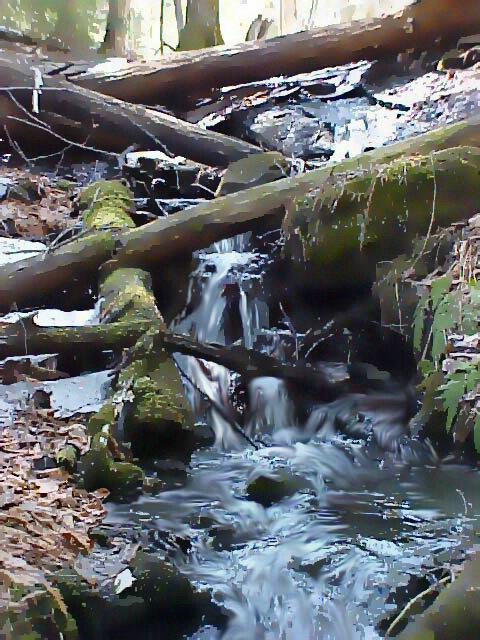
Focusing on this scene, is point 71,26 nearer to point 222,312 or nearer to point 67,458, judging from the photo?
point 222,312

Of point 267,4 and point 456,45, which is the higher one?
point 267,4

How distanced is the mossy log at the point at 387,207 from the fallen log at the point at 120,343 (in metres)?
0.96

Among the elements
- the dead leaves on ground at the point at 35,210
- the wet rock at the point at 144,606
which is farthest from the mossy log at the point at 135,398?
the dead leaves on ground at the point at 35,210

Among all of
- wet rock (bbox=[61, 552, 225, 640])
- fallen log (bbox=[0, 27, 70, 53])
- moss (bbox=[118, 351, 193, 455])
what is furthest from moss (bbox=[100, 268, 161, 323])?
fallen log (bbox=[0, 27, 70, 53])

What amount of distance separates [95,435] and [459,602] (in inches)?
89.3

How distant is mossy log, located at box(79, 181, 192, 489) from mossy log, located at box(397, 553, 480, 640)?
197 cm

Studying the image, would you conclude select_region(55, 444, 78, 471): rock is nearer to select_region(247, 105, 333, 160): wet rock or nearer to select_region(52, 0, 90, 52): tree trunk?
select_region(247, 105, 333, 160): wet rock

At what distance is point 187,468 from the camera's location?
4070 millimetres

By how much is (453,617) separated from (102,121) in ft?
20.0

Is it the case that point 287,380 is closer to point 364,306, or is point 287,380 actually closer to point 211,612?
point 364,306

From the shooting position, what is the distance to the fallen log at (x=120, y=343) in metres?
4.15

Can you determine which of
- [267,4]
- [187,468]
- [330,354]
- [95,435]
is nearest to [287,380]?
[330,354]

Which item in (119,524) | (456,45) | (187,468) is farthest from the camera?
(456,45)

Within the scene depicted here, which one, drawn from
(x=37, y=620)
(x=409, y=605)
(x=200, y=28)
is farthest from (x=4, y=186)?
(x=409, y=605)
